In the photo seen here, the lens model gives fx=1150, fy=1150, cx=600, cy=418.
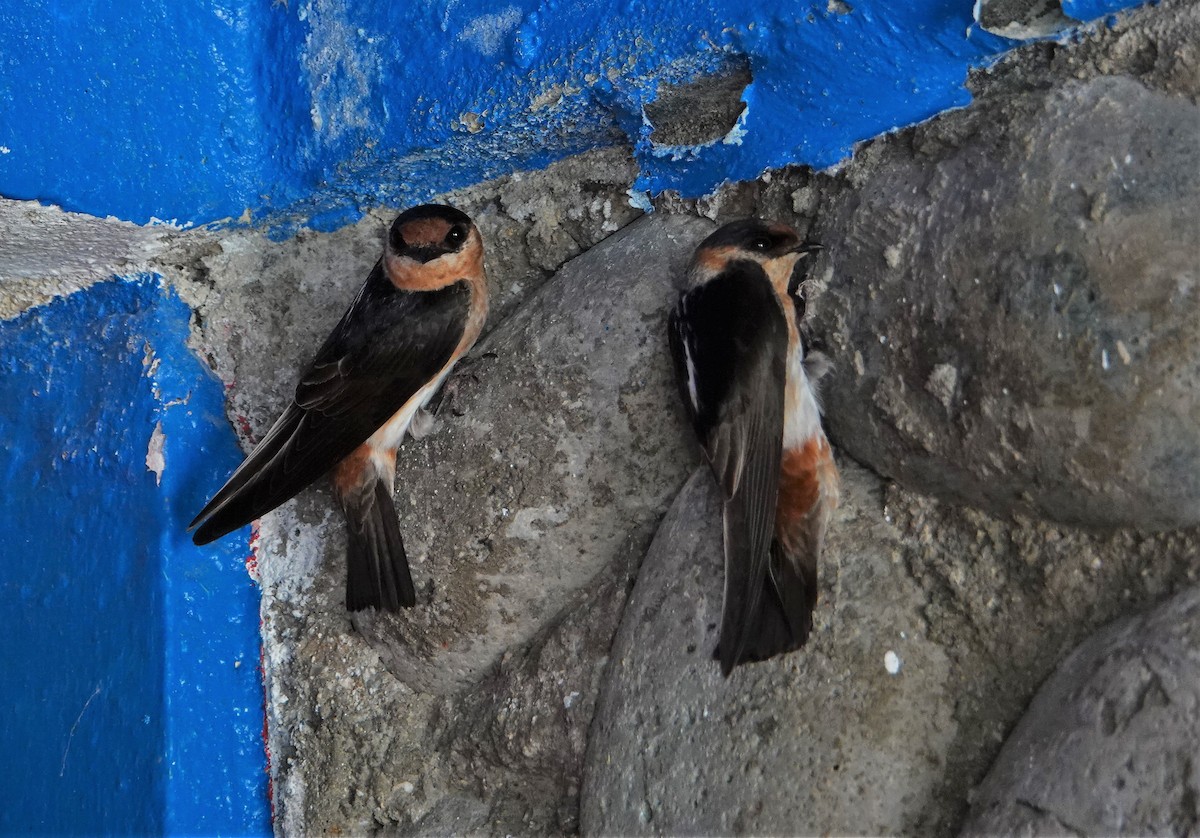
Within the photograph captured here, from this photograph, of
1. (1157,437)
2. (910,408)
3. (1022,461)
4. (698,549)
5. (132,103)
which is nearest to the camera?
(1157,437)

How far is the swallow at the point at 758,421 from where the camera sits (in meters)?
1.23

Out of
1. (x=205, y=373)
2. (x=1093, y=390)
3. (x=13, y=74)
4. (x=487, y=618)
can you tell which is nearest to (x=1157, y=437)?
(x=1093, y=390)

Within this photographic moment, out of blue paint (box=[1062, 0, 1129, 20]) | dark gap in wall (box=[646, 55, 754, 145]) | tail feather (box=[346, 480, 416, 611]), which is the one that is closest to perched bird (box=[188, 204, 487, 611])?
tail feather (box=[346, 480, 416, 611])

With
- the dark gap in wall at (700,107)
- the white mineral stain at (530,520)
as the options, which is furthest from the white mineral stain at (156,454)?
the dark gap in wall at (700,107)

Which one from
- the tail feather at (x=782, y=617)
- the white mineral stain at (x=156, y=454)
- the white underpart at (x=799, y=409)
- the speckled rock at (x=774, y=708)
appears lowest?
the speckled rock at (x=774, y=708)

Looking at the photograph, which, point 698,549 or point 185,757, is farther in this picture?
point 185,757

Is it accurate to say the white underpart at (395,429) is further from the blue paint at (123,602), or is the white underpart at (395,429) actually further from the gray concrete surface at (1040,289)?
the gray concrete surface at (1040,289)

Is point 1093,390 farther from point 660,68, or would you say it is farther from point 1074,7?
point 660,68

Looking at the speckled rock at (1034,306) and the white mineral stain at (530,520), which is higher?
the speckled rock at (1034,306)

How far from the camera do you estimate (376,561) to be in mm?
1551

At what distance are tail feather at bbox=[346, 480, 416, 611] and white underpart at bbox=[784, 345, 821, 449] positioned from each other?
55 centimetres

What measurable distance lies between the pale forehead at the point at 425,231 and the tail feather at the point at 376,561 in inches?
14.1

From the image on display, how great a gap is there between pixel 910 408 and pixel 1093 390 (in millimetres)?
216

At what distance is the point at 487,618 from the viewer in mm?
1551
